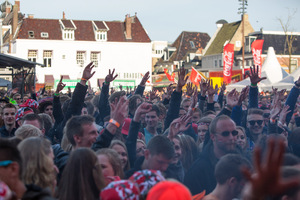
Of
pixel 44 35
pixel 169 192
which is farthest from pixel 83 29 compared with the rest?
pixel 169 192

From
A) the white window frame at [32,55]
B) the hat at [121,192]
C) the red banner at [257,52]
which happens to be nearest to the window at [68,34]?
the white window frame at [32,55]

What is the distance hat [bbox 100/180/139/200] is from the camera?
8.04 feet

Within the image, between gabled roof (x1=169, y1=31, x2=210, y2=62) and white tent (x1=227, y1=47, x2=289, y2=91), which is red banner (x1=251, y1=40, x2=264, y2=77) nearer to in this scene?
white tent (x1=227, y1=47, x2=289, y2=91)

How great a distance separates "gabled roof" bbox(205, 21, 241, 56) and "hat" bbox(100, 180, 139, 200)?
5527cm

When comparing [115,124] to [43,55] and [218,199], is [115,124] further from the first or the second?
[43,55]

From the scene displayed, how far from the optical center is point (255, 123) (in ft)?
21.4

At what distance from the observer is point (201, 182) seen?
15.0 ft

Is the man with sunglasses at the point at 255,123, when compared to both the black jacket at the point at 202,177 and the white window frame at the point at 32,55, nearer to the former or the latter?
the black jacket at the point at 202,177

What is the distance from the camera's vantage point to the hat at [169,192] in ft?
7.13

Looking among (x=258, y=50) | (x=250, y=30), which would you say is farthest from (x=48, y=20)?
(x=258, y=50)

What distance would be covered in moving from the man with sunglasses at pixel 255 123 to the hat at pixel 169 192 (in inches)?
176

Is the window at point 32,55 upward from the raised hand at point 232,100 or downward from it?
upward

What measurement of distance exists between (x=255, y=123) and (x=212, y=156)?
73.6 inches

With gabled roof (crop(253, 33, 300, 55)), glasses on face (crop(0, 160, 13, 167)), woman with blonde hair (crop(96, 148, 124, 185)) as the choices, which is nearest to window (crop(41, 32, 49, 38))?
gabled roof (crop(253, 33, 300, 55))
